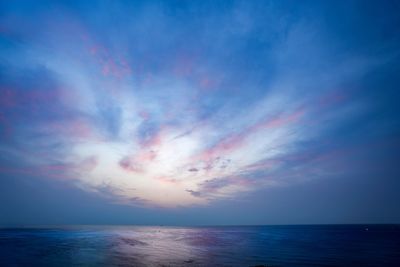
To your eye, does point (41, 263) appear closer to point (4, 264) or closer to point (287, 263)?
point (4, 264)

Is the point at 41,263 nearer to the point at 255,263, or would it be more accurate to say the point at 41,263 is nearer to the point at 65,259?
the point at 65,259

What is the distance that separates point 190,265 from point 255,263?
509 inches

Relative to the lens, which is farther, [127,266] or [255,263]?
[255,263]

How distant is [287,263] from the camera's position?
155ft

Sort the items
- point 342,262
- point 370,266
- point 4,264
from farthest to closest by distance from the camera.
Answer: point 342,262 → point 370,266 → point 4,264

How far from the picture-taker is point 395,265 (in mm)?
45625

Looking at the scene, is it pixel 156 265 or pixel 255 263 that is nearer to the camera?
pixel 156 265

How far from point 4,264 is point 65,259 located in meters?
9.68

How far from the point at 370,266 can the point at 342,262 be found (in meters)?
4.89

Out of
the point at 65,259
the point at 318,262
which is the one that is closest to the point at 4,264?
the point at 65,259

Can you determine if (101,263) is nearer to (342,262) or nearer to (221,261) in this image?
(221,261)

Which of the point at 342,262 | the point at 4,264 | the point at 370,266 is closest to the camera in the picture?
the point at 4,264

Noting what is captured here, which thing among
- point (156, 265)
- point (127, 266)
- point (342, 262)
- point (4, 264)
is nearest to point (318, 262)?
point (342, 262)

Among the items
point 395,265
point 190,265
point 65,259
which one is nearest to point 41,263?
point 65,259
